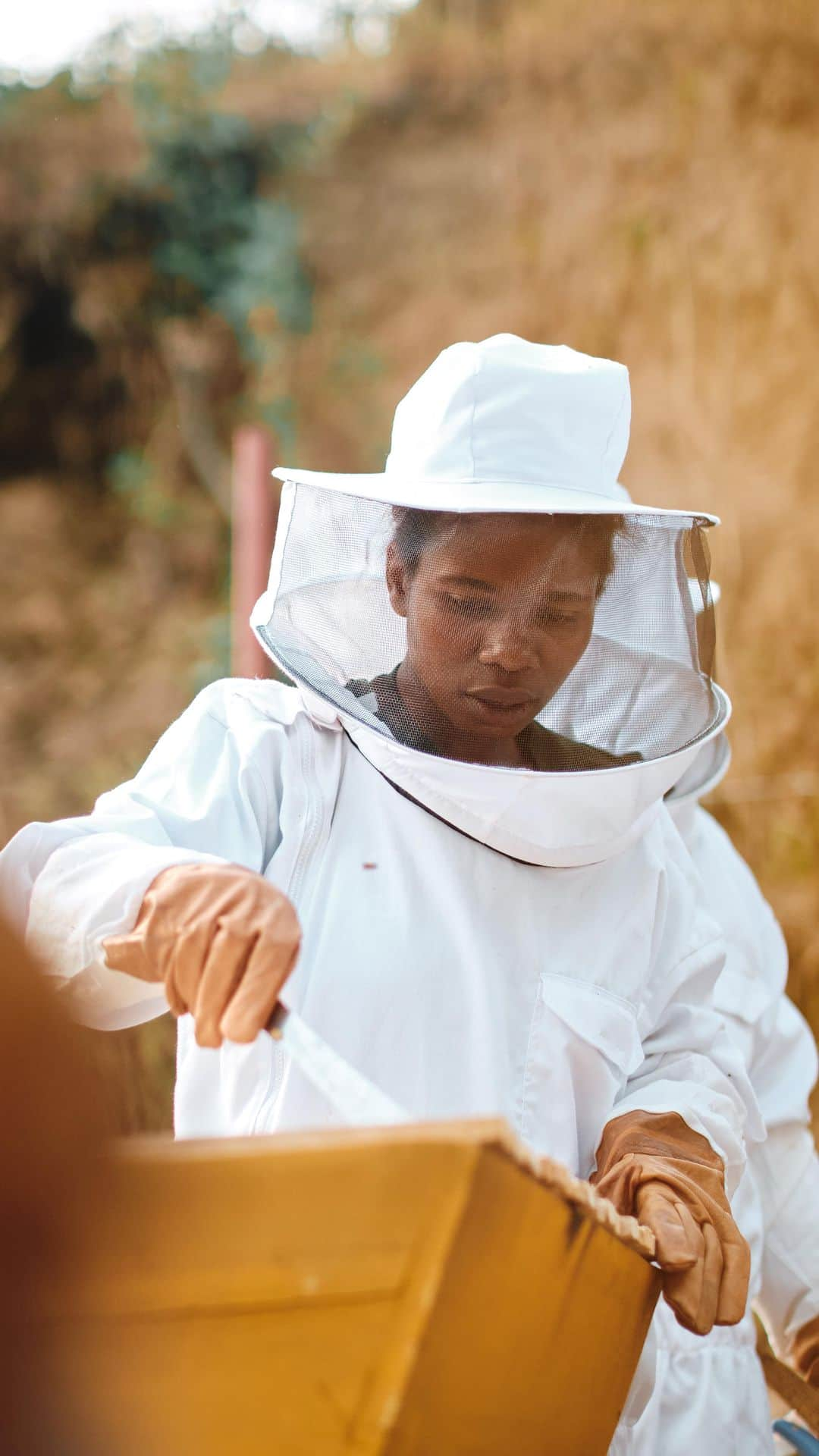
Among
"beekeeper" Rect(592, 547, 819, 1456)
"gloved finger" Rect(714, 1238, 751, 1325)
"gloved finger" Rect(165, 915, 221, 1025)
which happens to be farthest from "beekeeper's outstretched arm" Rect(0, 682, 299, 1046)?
"beekeeper" Rect(592, 547, 819, 1456)

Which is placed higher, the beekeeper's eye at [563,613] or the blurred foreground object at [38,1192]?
the beekeeper's eye at [563,613]

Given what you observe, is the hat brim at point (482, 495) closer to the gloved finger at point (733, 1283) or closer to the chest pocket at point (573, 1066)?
the chest pocket at point (573, 1066)

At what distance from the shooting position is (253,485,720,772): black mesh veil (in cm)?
164

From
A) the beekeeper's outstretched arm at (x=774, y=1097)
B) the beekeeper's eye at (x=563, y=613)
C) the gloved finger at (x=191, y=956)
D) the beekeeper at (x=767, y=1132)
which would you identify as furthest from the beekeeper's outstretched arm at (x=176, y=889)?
the beekeeper's outstretched arm at (x=774, y=1097)

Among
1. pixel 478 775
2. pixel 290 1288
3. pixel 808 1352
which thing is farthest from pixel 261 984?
pixel 808 1352

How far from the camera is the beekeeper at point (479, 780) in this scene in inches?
63.1

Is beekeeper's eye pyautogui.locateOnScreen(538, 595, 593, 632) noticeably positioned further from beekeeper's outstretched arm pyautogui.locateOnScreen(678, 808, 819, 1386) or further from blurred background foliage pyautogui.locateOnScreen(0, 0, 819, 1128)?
blurred background foliage pyautogui.locateOnScreen(0, 0, 819, 1128)

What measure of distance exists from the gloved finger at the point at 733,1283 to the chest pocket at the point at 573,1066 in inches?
9.9

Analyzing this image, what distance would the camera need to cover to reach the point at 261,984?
122cm

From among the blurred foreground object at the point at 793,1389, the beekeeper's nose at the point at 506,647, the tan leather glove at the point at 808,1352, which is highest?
the beekeeper's nose at the point at 506,647

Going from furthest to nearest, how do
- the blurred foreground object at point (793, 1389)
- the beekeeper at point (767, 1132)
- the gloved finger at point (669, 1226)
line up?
the blurred foreground object at point (793, 1389) < the beekeeper at point (767, 1132) < the gloved finger at point (669, 1226)

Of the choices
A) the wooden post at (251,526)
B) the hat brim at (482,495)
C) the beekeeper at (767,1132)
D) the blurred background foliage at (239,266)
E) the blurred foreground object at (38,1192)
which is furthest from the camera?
the blurred background foliage at (239,266)

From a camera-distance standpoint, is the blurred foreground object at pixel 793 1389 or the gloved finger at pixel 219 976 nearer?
the gloved finger at pixel 219 976

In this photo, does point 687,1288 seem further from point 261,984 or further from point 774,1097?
point 774,1097
